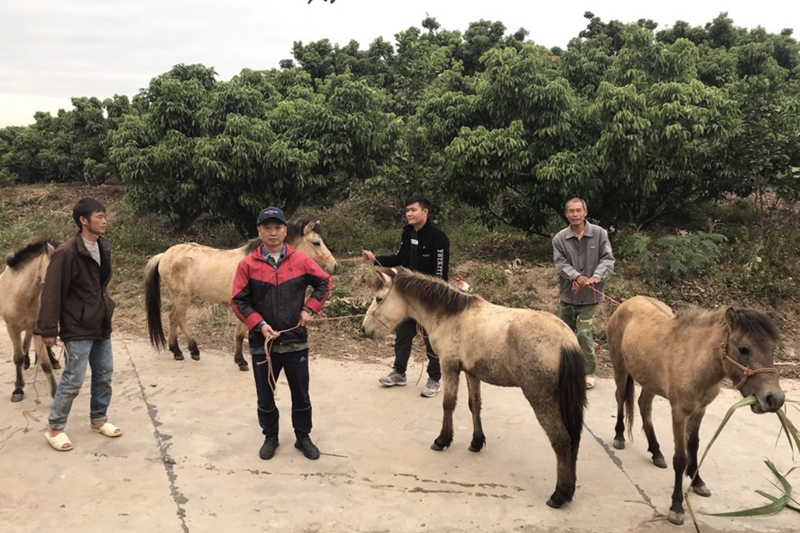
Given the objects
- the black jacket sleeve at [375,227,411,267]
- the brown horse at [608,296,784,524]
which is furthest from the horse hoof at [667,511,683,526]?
the black jacket sleeve at [375,227,411,267]

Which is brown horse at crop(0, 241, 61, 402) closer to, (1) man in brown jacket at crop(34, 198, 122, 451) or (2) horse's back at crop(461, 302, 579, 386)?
(1) man in brown jacket at crop(34, 198, 122, 451)

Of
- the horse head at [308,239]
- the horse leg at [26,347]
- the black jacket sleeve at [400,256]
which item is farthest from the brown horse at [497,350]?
the horse leg at [26,347]

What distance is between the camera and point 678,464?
3525mm

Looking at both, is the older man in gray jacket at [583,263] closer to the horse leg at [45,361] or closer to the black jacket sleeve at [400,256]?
the black jacket sleeve at [400,256]

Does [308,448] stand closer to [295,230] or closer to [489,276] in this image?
[295,230]

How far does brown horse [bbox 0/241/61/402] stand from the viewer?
16.6 ft

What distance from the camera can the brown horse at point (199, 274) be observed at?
6234mm

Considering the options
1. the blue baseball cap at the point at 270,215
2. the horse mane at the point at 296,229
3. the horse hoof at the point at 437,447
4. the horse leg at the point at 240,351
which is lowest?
the horse hoof at the point at 437,447

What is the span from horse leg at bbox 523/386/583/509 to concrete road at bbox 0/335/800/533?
0.10 meters

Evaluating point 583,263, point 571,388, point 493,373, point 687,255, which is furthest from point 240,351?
point 687,255

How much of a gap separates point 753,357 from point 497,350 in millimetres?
1511

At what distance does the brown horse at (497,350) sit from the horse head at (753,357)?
2.81ft

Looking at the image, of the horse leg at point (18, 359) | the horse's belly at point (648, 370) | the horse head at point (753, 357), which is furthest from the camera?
the horse leg at point (18, 359)

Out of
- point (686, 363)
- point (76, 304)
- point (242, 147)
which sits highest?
point (242, 147)
